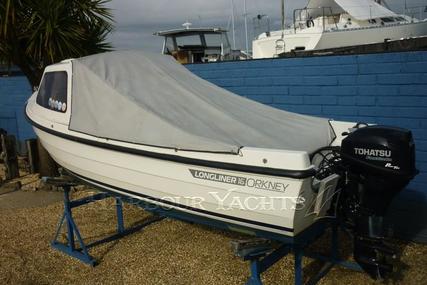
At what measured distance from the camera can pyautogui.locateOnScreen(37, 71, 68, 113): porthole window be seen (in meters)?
4.52

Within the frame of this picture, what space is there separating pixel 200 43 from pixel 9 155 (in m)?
6.70

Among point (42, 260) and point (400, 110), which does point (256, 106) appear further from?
point (42, 260)

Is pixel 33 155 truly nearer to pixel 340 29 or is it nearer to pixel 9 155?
pixel 9 155

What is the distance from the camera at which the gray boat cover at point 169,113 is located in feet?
11.4

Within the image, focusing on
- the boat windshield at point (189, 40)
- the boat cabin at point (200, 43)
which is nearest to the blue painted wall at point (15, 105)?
the boat cabin at point (200, 43)

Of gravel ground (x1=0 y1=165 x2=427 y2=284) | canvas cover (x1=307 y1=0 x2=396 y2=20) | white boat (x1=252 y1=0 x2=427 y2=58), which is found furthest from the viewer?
canvas cover (x1=307 y1=0 x2=396 y2=20)

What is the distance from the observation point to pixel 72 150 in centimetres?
444

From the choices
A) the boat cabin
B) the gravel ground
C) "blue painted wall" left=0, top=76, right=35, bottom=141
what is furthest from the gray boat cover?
the boat cabin

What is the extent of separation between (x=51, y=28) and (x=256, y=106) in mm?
4285

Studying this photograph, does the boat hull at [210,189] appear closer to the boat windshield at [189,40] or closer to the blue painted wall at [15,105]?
the blue painted wall at [15,105]

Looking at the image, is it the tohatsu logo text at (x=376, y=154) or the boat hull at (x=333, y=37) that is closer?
the tohatsu logo text at (x=376, y=154)

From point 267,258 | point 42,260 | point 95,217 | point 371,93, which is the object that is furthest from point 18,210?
point 371,93

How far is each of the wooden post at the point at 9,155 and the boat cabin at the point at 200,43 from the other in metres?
5.66

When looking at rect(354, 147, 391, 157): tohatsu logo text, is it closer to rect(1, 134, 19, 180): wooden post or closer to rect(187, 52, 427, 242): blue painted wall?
rect(187, 52, 427, 242): blue painted wall
